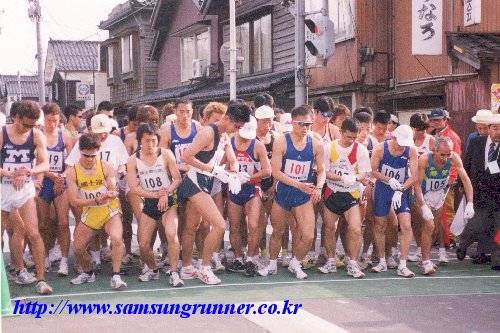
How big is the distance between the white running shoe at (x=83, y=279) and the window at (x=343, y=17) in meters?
11.1

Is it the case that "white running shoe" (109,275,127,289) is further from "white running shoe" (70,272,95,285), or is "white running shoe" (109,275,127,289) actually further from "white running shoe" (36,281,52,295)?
"white running shoe" (36,281,52,295)

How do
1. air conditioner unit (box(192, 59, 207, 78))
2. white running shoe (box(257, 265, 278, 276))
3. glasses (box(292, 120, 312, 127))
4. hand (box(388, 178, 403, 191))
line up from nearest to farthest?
glasses (box(292, 120, 312, 127)) → hand (box(388, 178, 403, 191)) → white running shoe (box(257, 265, 278, 276)) → air conditioner unit (box(192, 59, 207, 78))

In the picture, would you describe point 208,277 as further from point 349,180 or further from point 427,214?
point 427,214

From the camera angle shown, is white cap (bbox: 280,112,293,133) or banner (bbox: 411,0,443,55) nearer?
white cap (bbox: 280,112,293,133)

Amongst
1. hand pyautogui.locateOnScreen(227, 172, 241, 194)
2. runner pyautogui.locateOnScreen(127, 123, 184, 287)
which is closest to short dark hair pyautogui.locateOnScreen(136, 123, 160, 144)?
runner pyautogui.locateOnScreen(127, 123, 184, 287)

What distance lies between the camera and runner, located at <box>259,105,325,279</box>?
27.5ft

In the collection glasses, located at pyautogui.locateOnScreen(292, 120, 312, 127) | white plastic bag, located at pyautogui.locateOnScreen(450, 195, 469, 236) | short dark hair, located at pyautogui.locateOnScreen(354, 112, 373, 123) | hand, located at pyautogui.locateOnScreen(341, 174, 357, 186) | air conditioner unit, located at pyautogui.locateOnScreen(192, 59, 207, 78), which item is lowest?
white plastic bag, located at pyautogui.locateOnScreen(450, 195, 469, 236)

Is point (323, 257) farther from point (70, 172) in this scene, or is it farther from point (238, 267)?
point (70, 172)

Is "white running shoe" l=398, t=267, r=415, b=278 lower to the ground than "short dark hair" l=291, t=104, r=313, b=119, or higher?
lower

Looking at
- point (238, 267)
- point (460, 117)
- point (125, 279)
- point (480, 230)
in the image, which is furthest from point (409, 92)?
point (125, 279)

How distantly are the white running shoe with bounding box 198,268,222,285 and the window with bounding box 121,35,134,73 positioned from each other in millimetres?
28722

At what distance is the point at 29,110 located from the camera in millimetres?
7516

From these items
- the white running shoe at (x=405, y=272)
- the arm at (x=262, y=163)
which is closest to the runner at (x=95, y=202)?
the arm at (x=262, y=163)

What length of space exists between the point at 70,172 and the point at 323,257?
3.68 m
